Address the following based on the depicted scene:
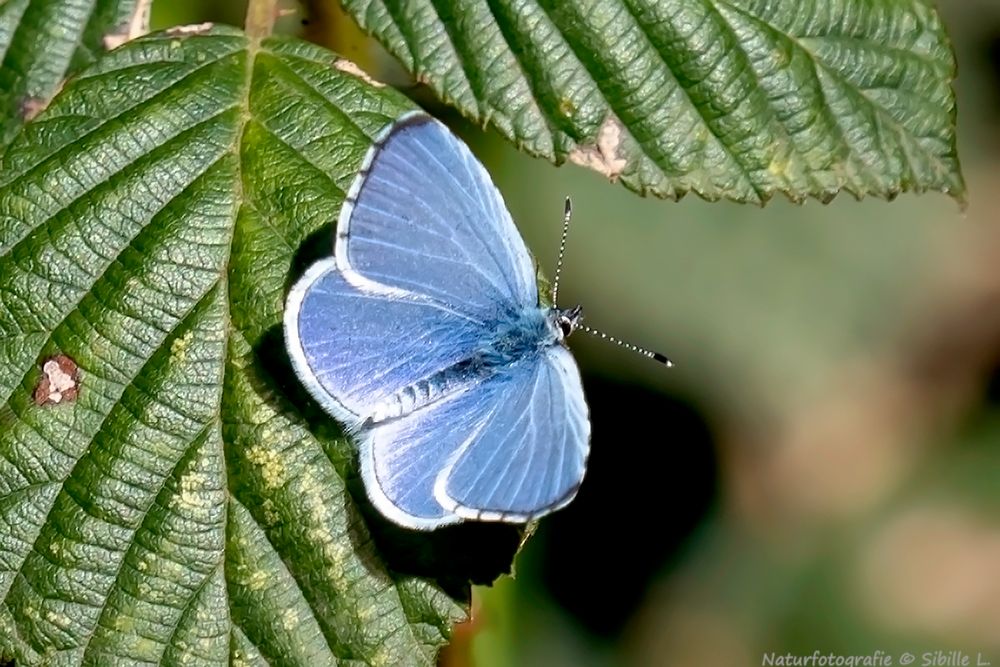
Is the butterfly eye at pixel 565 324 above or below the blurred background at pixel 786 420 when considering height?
above

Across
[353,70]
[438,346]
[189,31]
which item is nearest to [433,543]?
[438,346]

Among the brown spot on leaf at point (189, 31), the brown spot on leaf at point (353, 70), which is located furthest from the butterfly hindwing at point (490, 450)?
the brown spot on leaf at point (189, 31)

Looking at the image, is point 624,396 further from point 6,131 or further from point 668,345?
point 6,131

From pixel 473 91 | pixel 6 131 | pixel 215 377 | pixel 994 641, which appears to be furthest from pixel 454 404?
pixel 994 641

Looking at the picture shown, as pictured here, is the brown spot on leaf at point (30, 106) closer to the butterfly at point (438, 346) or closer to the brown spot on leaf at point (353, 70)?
the brown spot on leaf at point (353, 70)

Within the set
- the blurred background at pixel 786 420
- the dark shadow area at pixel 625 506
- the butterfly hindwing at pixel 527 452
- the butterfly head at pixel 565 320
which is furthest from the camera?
the blurred background at pixel 786 420

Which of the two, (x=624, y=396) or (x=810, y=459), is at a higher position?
(x=624, y=396)
